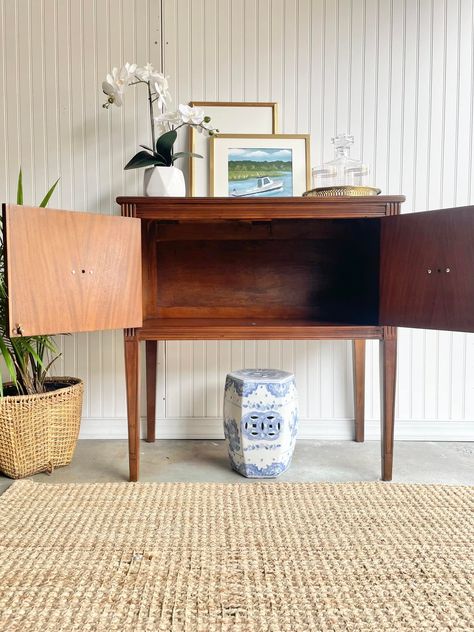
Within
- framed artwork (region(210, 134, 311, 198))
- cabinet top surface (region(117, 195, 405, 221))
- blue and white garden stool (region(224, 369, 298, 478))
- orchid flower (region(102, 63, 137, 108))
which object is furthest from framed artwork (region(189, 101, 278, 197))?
blue and white garden stool (region(224, 369, 298, 478))

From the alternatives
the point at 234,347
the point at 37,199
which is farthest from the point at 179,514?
the point at 37,199

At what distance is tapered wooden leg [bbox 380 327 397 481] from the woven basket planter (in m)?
0.91

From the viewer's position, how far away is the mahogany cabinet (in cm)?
104

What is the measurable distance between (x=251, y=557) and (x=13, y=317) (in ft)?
2.28

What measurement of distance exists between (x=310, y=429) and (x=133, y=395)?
0.71 meters

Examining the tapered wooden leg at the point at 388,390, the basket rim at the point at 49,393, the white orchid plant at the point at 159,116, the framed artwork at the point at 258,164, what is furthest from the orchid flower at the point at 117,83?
the tapered wooden leg at the point at 388,390

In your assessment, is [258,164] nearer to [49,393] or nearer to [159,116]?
[159,116]

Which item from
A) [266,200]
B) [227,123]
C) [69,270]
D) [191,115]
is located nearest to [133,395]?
[69,270]

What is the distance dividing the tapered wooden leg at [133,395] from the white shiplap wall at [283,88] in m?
0.41

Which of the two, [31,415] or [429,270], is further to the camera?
[31,415]

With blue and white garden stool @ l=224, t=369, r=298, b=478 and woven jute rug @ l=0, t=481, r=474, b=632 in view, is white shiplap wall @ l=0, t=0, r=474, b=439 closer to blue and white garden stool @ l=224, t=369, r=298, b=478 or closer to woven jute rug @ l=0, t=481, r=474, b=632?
blue and white garden stool @ l=224, t=369, r=298, b=478

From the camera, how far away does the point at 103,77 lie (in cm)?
159

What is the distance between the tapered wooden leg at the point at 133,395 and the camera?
1.23 metres

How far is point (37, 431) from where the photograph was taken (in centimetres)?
128
